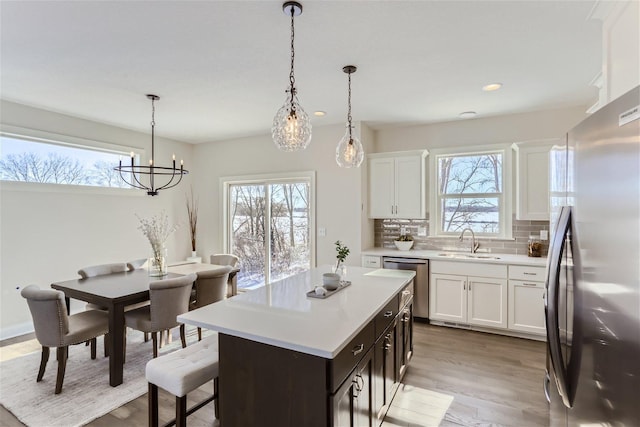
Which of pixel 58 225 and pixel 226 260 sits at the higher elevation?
pixel 58 225

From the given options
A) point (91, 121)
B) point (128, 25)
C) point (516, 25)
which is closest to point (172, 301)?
point (128, 25)

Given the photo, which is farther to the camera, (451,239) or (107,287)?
(451,239)

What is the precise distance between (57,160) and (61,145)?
0.68 ft

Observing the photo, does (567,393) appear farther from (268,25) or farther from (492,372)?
(268,25)

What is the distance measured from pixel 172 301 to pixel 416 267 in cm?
284

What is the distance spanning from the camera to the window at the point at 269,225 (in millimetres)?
5031

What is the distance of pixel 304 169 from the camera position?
4859 millimetres

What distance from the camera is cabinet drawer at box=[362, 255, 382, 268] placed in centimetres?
425

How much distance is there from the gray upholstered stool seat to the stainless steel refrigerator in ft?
5.67

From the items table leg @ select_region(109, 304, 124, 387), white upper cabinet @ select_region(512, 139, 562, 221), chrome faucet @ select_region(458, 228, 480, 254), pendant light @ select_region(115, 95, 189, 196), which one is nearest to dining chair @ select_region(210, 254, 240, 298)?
pendant light @ select_region(115, 95, 189, 196)

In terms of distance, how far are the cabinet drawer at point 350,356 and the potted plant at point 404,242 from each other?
9.03 ft

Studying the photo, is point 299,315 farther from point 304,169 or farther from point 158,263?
point 304,169

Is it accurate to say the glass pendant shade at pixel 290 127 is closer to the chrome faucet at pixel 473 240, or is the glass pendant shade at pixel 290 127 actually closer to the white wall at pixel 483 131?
the white wall at pixel 483 131

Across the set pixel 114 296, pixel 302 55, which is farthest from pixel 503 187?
pixel 114 296
